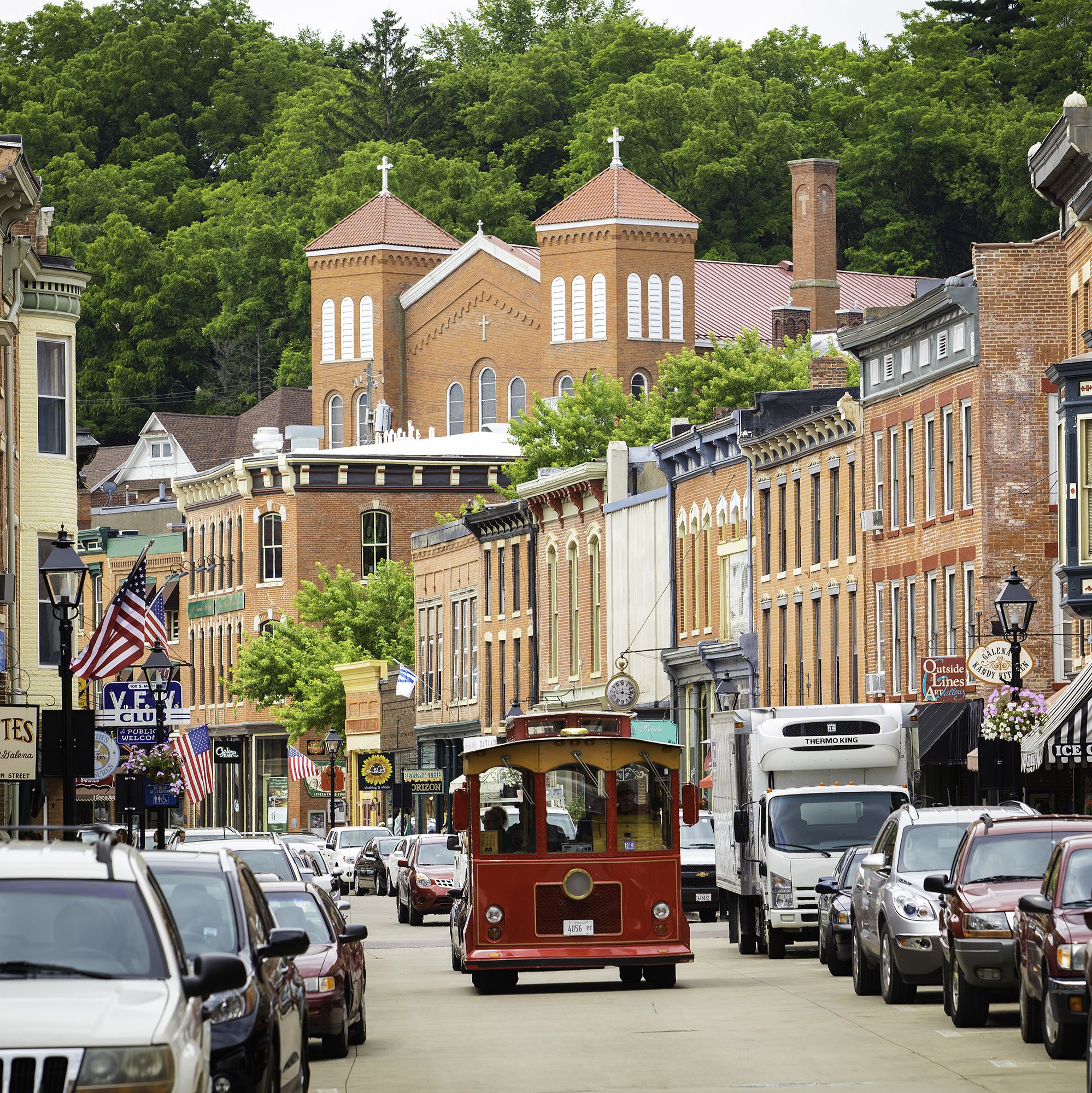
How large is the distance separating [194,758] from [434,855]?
436 inches

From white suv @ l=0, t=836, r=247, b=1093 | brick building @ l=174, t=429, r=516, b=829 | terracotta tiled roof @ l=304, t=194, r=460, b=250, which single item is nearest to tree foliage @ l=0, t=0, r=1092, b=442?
terracotta tiled roof @ l=304, t=194, r=460, b=250

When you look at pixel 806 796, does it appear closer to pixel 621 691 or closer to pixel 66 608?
pixel 66 608

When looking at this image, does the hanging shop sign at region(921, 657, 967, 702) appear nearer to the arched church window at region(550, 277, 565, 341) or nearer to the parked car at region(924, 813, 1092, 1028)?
the parked car at region(924, 813, 1092, 1028)

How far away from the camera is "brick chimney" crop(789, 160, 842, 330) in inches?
4503

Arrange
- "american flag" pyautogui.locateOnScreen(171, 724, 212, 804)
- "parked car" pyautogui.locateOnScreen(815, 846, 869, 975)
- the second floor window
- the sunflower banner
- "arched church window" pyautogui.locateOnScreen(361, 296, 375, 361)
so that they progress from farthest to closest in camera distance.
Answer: "arched church window" pyautogui.locateOnScreen(361, 296, 375, 361) < the second floor window < the sunflower banner < "american flag" pyautogui.locateOnScreen(171, 724, 212, 804) < "parked car" pyautogui.locateOnScreen(815, 846, 869, 975)

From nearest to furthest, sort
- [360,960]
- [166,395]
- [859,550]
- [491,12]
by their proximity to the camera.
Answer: [360,960] < [859,550] < [166,395] < [491,12]

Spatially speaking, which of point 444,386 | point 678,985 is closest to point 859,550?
point 678,985

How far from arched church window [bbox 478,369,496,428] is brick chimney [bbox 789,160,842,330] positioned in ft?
43.0

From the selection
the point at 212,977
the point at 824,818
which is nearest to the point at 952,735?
the point at 824,818

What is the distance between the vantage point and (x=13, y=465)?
1654 inches

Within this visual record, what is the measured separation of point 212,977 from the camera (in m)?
11.4

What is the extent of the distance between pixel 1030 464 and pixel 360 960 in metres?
27.9

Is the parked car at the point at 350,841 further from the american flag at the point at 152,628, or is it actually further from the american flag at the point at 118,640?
the american flag at the point at 118,640

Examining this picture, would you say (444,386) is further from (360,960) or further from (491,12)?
(360,960)
